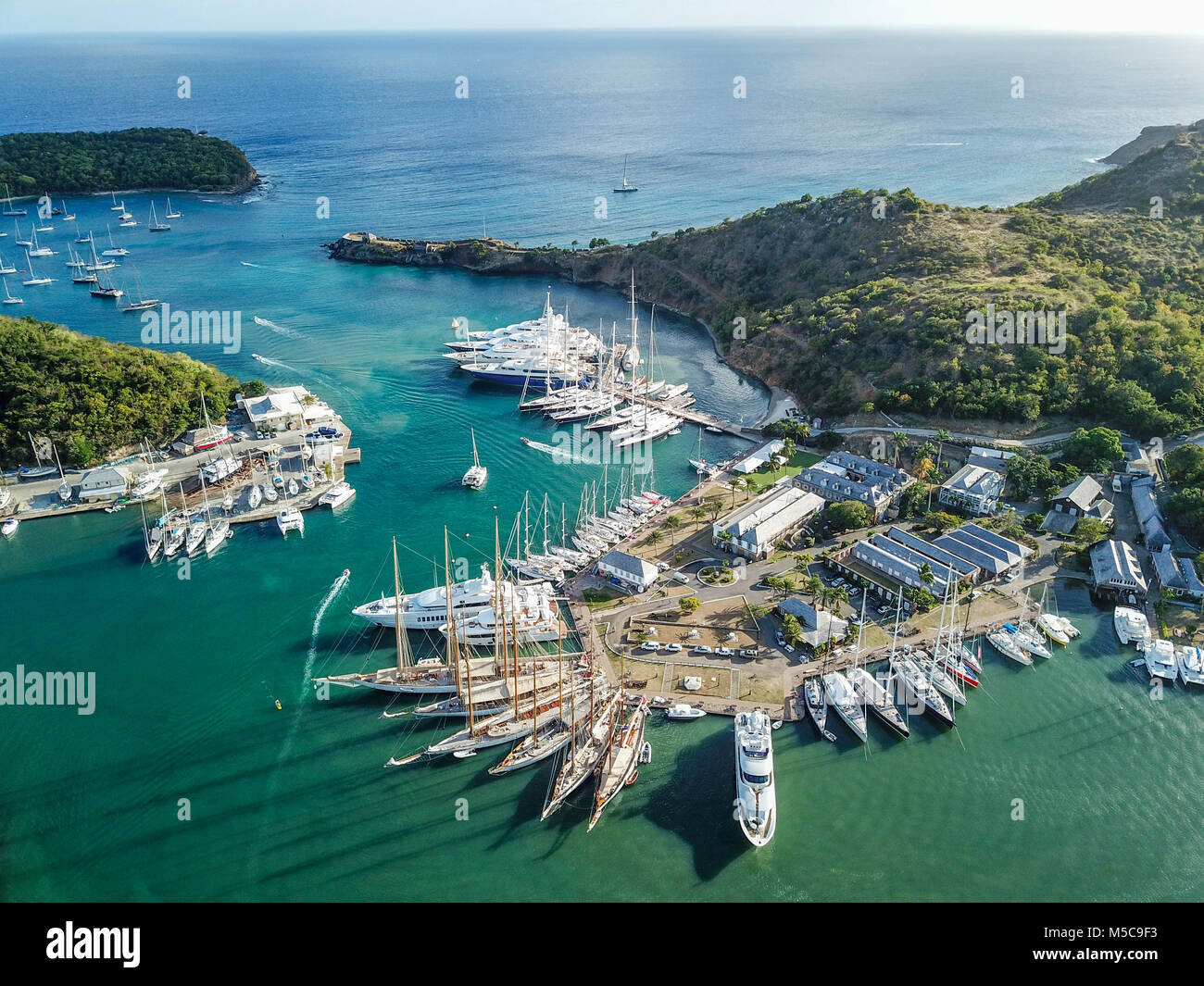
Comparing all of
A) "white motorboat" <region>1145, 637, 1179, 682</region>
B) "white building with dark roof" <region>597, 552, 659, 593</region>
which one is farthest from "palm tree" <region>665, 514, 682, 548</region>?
"white motorboat" <region>1145, 637, 1179, 682</region>

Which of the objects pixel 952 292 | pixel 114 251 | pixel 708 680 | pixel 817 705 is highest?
pixel 114 251

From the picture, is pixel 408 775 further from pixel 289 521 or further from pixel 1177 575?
pixel 1177 575

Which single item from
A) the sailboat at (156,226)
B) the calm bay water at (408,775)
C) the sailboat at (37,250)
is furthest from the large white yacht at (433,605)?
the sailboat at (156,226)

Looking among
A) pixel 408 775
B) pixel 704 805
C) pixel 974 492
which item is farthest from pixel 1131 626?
pixel 408 775

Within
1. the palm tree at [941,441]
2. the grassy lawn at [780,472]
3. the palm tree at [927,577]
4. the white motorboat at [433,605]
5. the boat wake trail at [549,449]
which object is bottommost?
the white motorboat at [433,605]

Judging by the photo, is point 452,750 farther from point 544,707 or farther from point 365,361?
point 365,361

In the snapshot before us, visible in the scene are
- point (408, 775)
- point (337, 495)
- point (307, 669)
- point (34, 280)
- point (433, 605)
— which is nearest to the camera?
point (408, 775)

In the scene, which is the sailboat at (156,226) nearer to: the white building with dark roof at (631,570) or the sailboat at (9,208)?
the sailboat at (9,208)
